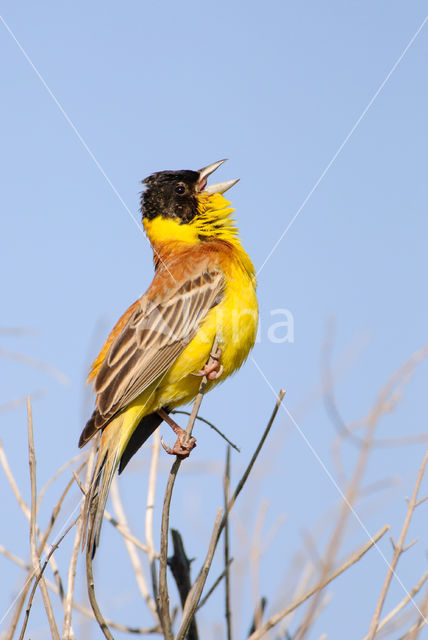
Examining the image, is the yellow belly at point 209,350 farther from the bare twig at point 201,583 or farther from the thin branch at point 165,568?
the bare twig at point 201,583

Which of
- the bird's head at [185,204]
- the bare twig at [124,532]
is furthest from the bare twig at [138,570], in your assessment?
the bird's head at [185,204]

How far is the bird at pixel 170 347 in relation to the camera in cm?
421

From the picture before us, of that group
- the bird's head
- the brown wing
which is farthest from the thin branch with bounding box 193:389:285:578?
the bird's head

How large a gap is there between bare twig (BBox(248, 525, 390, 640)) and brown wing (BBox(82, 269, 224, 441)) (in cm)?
195

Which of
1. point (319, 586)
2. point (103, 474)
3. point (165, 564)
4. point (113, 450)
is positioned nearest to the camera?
point (319, 586)

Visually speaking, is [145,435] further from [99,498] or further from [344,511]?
[344,511]

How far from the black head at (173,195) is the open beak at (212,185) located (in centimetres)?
2

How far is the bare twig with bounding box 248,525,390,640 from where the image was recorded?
2.24 m

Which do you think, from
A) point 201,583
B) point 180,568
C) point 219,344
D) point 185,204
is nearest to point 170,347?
point 219,344

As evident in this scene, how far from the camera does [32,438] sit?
2.84 meters

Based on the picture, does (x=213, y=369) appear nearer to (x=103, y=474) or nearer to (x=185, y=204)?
(x=103, y=474)

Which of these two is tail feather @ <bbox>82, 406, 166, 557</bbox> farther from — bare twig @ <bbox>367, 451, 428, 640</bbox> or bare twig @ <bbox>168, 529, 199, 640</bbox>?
bare twig @ <bbox>367, 451, 428, 640</bbox>

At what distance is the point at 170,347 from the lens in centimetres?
436

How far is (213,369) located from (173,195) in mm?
1760
